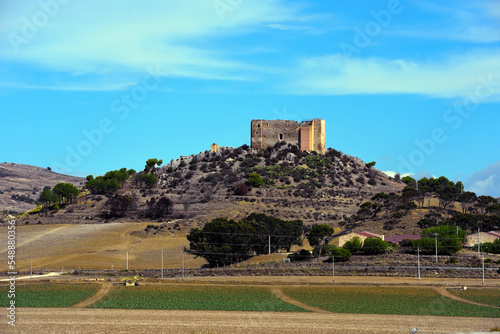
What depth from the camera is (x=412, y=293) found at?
2084 inches

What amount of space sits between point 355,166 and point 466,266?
64.8 metres

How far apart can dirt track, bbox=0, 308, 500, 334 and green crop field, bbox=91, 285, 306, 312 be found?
1.97 m

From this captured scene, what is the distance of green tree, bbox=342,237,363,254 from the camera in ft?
232

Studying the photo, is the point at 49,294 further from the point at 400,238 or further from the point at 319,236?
the point at 400,238

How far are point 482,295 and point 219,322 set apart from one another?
21.2 meters

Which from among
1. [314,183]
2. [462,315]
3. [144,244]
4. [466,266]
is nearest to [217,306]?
[462,315]

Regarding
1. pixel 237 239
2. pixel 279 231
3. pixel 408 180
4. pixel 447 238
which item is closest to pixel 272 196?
pixel 279 231

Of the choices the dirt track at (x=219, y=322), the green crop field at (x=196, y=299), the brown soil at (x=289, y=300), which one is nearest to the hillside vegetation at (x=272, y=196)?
the brown soil at (x=289, y=300)

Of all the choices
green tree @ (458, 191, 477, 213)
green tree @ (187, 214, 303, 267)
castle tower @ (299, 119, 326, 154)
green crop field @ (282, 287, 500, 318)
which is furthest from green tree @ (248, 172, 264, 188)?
green crop field @ (282, 287, 500, 318)

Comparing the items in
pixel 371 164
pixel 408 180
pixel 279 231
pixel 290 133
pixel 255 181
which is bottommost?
pixel 279 231

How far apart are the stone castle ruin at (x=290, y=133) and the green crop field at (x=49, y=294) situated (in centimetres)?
6944

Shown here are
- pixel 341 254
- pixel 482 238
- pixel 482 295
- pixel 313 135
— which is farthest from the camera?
pixel 313 135

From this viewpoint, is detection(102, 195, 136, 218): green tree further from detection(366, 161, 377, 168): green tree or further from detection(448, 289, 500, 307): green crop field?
detection(448, 289, 500, 307): green crop field

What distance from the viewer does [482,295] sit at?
5200 centimetres
